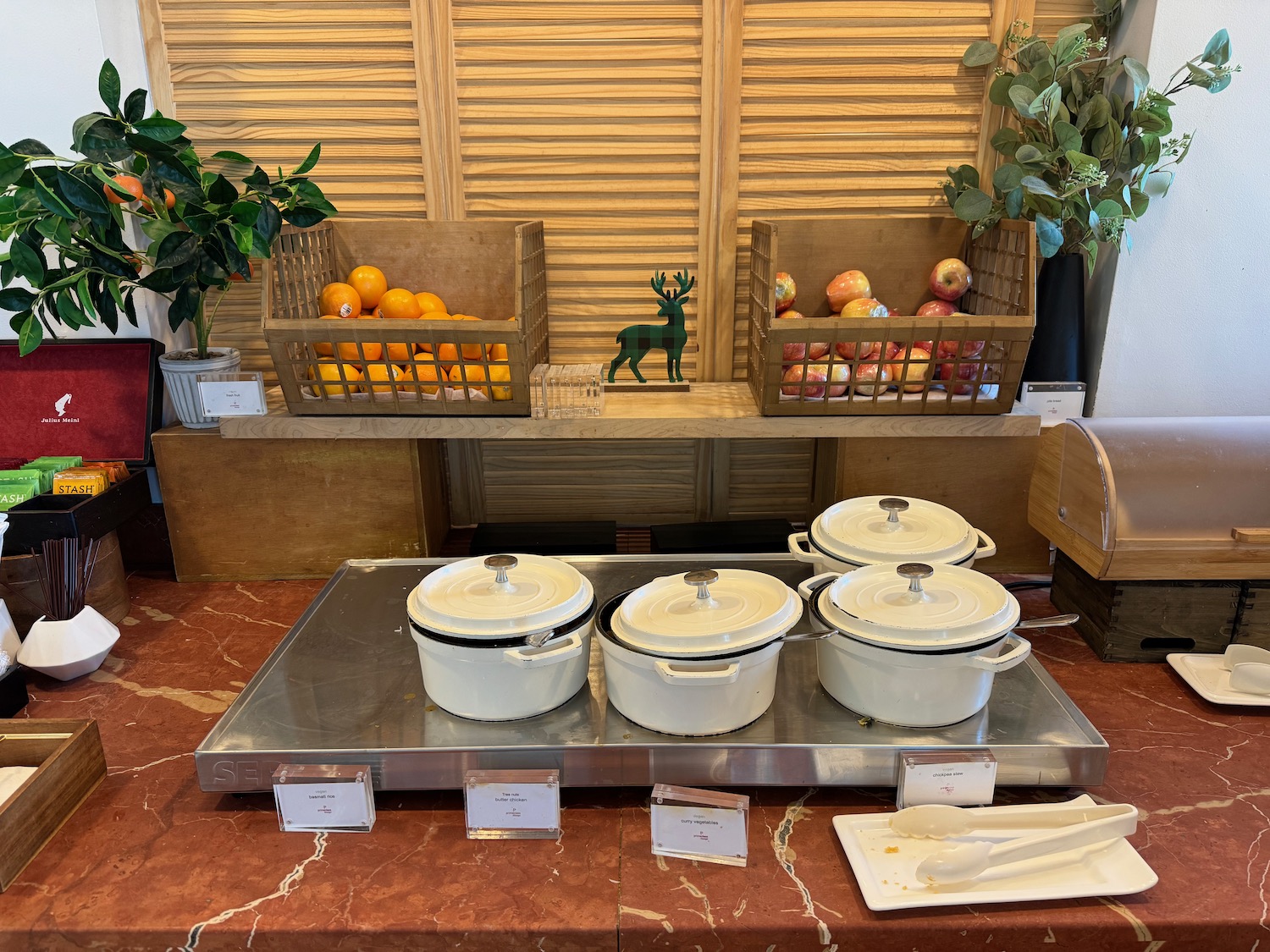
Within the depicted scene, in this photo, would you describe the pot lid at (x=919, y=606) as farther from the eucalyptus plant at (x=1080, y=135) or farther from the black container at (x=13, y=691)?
the black container at (x=13, y=691)

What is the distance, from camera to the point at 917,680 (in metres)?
1.09

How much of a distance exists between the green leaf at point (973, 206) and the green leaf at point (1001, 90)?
17 cm

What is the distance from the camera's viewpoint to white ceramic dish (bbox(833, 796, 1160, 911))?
97 centimetres

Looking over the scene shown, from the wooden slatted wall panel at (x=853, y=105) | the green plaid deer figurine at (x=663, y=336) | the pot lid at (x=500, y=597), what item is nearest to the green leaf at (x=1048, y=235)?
the wooden slatted wall panel at (x=853, y=105)

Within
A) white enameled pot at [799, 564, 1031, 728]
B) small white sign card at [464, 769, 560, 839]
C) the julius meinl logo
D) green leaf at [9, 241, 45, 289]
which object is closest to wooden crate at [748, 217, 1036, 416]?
white enameled pot at [799, 564, 1031, 728]

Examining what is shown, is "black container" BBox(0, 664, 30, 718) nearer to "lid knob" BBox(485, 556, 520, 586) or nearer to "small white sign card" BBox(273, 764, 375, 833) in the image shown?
"small white sign card" BBox(273, 764, 375, 833)

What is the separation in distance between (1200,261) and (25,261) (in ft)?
6.90

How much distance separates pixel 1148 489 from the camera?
141cm

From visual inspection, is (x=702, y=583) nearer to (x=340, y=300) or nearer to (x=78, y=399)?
(x=340, y=300)

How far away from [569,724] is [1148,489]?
994mm

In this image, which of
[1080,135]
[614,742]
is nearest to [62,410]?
[614,742]

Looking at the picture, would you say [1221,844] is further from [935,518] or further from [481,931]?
[481,931]

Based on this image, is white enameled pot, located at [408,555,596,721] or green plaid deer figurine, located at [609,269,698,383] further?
green plaid deer figurine, located at [609,269,698,383]

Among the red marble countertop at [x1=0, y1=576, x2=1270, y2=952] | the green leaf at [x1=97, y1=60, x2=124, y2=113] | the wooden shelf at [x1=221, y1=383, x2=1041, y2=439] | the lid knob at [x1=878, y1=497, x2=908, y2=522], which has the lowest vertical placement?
the red marble countertop at [x1=0, y1=576, x2=1270, y2=952]
